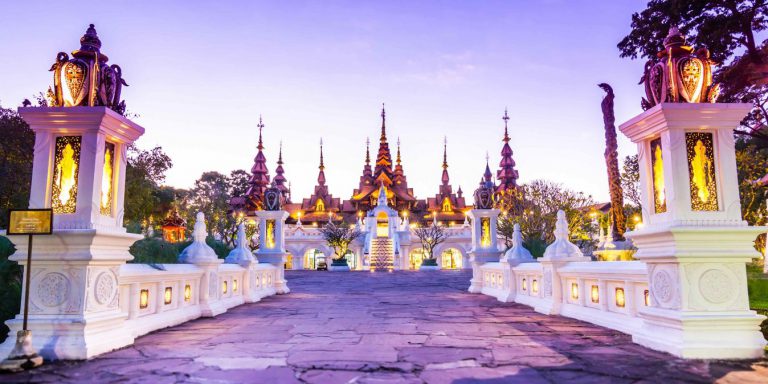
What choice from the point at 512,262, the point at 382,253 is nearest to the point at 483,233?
the point at 512,262

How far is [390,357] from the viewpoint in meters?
5.11

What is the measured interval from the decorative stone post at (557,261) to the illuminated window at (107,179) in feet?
23.4

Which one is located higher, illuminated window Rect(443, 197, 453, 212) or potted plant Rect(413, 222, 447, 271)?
illuminated window Rect(443, 197, 453, 212)

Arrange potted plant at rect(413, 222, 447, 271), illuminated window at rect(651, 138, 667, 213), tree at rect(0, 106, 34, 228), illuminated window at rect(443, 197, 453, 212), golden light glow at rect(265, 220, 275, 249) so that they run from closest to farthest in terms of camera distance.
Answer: illuminated window at rect(651, 138, 667, 213) → golden light glow at rect(265, 220, 275, 249) → tree at rect(0, 106, 34, 228) → potted plant at rect(413, 222, 447, 271) → illuminated window at rect(443, 197, 453, 212)

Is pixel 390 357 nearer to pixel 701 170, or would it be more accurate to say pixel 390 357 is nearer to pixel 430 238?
pixel 701 170

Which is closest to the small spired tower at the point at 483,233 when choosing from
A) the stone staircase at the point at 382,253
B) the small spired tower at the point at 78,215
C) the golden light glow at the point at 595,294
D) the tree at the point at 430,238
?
the golden light glow at the point at 595,294

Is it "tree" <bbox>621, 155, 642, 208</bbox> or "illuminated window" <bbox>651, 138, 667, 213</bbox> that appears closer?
"illuminated window" <bbox>651, 138, 667, 213</bbox>

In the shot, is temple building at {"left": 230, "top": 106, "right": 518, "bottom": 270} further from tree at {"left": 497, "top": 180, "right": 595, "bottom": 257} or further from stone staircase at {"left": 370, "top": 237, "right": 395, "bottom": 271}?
tree at {"left": 497, "top": 180, "right": 595, "bottom": 257}

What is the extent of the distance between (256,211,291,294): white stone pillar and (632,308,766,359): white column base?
1184 centimetres

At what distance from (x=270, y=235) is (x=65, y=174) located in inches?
397

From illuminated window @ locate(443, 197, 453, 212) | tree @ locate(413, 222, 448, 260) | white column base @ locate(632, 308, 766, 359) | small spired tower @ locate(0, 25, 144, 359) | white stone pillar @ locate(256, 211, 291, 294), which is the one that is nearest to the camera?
white column base @ locate(632, 308, 766, 359)

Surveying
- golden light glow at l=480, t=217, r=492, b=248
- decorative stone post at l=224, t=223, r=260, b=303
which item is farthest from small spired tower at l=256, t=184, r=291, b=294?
golden light glow at l=480, t=217, r=492, b=248

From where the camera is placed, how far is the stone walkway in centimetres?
431

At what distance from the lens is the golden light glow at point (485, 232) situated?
618 inches
